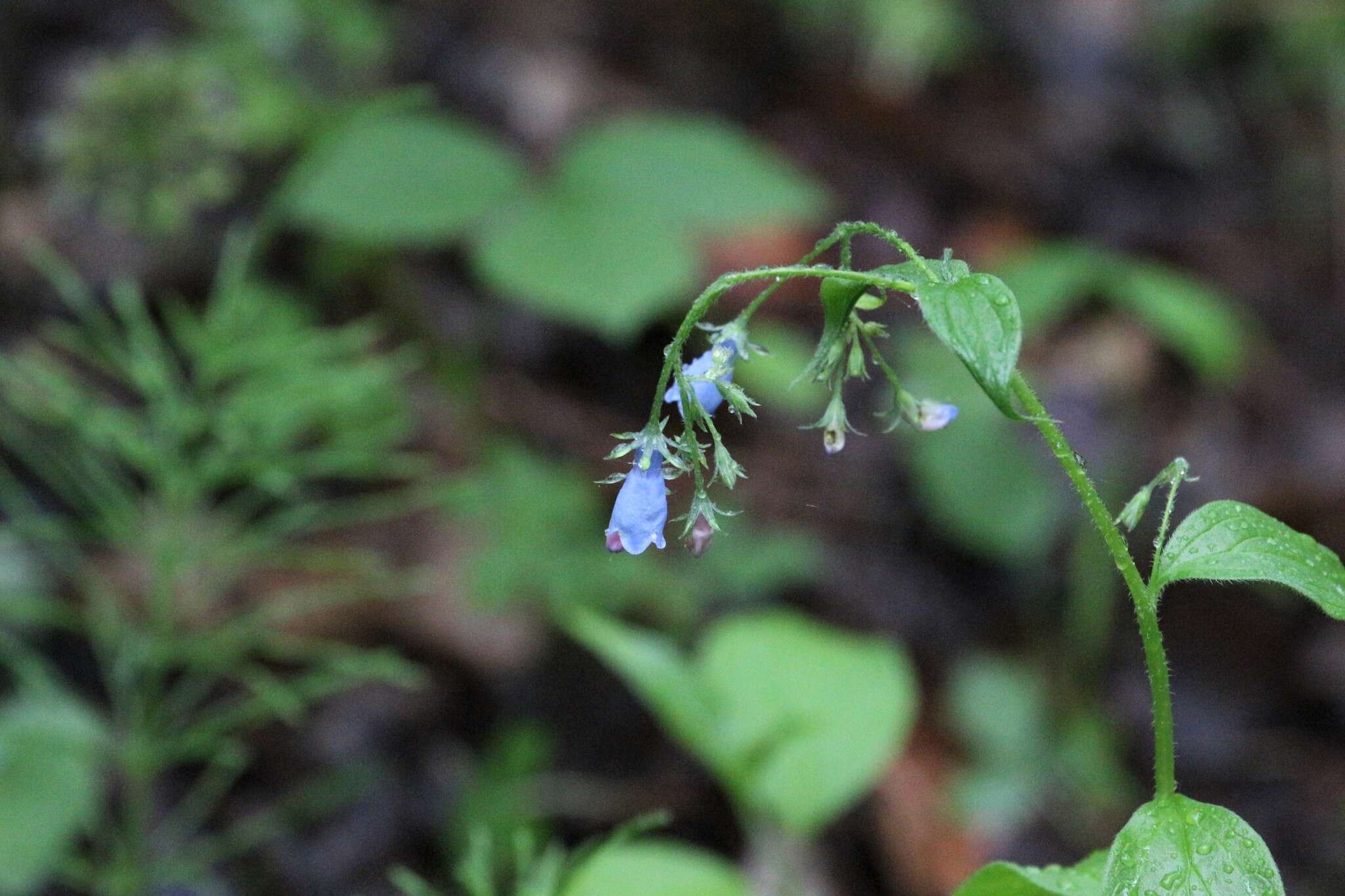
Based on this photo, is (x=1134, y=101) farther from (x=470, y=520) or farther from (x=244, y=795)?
(x=244, y=795)

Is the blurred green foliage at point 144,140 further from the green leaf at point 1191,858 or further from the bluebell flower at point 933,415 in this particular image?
the green leaf at point 1191,858

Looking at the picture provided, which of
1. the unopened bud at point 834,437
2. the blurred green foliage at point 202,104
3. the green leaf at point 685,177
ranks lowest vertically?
the green leaf at point 685,177

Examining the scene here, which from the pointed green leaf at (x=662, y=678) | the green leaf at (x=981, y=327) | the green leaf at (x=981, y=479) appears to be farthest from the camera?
the green leaf at (x=981, y=479)

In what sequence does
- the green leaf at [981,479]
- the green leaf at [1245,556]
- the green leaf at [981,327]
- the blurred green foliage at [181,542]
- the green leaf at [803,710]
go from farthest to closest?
the green leaf at [981,479]
the blurred green foliage at [181,542]
the green leaf at [803,710]
the green leaf at [1245,556]
the green leaf at [981,327]

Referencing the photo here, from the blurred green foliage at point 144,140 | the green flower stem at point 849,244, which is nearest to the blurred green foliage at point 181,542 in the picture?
the blurred green foliage at point 144,140

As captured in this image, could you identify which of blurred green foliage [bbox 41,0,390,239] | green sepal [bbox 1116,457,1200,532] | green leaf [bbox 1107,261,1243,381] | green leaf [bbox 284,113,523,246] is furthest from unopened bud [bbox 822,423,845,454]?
green leaf [bbox 1107,261,1243,381]

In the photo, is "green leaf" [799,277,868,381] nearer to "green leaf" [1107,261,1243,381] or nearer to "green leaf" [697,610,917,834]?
"green leaf" [697,610,917,834]
